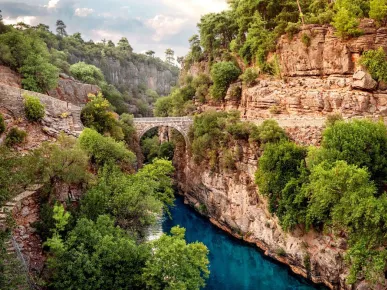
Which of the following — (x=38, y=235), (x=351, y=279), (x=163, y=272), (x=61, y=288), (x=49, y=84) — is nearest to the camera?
(x=61, y=288)

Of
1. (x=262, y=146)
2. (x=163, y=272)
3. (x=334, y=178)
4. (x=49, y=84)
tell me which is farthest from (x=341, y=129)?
(x=49, y=84)

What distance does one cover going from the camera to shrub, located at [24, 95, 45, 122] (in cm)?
2097

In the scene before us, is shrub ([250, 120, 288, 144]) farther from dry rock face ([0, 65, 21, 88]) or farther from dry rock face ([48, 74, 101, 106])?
dry rock face ([0, 65, 21, 88])

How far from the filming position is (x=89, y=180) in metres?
17.7

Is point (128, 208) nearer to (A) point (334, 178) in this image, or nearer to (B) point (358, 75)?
(A) point (334, 178)

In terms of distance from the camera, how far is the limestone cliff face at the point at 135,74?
233 feet

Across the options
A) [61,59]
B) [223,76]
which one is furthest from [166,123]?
[61,59]

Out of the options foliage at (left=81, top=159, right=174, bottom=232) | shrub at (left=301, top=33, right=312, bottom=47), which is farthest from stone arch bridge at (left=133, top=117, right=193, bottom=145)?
foliage at (left=81, top=159, right=174, bottom=232)

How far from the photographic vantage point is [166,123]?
116ft

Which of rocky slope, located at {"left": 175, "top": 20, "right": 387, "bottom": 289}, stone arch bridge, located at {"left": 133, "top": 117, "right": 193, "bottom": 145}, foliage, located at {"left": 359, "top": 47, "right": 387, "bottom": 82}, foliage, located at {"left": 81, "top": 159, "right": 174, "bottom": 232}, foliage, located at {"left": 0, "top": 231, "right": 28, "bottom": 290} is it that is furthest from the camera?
stone arch bridge, located at {"left": 133, "top": 117, "right": 193, "bottom": 145}

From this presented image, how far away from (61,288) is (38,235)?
326 centimetres

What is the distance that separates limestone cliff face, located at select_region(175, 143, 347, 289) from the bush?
8337 millimetres

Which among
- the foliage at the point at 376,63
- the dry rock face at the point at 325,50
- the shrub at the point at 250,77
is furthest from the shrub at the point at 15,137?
the foliage at the point at 376,63

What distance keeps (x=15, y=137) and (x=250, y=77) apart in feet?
67.1
